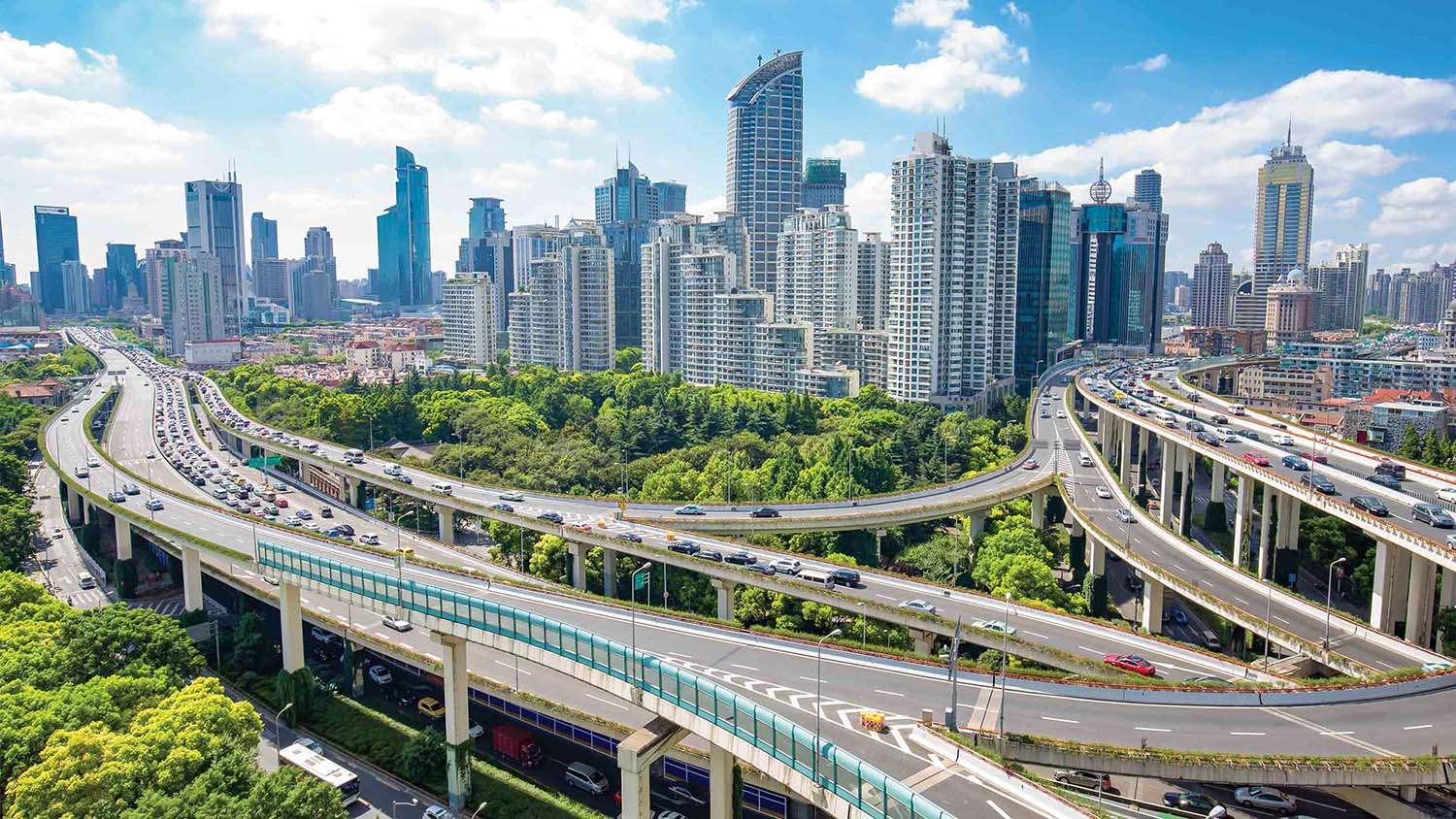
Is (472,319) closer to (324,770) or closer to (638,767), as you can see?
(324,770)

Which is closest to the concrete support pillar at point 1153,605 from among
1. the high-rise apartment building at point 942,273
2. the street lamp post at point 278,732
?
the street lamp post at point 278,732

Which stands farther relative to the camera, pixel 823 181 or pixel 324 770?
pixel 823 181

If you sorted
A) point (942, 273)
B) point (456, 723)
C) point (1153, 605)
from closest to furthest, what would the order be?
point (456, 723) < point (1153, 605) < point (942, 273)

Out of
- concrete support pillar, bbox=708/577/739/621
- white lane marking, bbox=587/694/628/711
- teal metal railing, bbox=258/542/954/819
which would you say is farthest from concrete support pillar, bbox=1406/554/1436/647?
white lane marking, bbox=587/694/628/711

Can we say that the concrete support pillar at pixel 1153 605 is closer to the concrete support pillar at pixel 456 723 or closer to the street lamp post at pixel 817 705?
the street lamp post at pixel 817 705

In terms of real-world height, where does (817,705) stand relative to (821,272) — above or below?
below

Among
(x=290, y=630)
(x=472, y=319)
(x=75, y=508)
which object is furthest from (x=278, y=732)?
(x=472, y=319)

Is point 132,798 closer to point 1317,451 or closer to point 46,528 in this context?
point 46,528

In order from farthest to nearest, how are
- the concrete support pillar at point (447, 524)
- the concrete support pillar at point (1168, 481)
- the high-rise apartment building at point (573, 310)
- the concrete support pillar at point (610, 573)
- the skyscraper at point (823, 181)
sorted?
the skyscraper at point (823, 181), the high-rise apartment building at point (573, 310), the concrete support pillar at point (1168, 481), the concrete support pillar at point (447, 524), the concrete support pillar at point (610, 573)
